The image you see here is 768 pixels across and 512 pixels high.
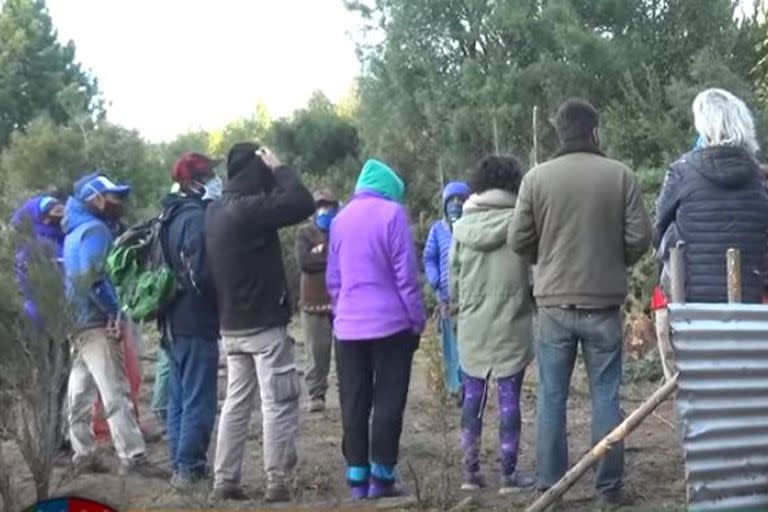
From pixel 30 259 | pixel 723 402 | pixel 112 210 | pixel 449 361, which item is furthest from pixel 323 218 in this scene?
pixel 723 402

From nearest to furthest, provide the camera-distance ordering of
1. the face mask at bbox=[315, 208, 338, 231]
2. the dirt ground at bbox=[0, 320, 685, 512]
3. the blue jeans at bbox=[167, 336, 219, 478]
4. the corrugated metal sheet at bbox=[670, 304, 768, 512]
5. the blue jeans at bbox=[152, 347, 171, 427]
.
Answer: the corrugated metal sheet at bbox=[670, 304, 768, 512]
the dirt ground at bbox=[0, 320, 685, 512]
the blue jeans at bbox=[167, 336, 219, 478]
the blue jeans at bbox=[152, 347, 171, 427]
the face mask at bbox=[315, 208, 338, 231]

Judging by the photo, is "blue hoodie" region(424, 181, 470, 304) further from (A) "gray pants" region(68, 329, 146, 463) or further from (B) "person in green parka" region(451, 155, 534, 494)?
(A) "gray pants" region(68, 329, 146, 463)

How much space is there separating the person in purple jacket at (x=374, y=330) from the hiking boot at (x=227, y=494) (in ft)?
2.02

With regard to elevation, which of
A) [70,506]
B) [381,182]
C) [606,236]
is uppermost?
[381,182]

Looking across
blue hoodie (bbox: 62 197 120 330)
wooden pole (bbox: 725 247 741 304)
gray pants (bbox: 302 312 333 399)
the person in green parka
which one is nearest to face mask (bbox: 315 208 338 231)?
gray pants (bbox: 302 312 333 399)

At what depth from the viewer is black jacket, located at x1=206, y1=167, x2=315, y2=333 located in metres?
7.64

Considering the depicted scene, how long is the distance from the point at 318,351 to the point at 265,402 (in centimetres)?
377

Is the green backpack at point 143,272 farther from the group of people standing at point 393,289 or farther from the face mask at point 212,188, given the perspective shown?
the face mask at point 212,188

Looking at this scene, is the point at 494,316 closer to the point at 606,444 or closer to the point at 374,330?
the point at 374,330

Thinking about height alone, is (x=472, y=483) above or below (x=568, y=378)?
below

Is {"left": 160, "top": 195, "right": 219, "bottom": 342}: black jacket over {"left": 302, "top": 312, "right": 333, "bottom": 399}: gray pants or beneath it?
over

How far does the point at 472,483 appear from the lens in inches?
312

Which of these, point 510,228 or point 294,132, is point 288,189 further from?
point 294,132

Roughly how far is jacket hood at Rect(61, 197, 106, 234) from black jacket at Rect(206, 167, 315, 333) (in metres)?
1.09
